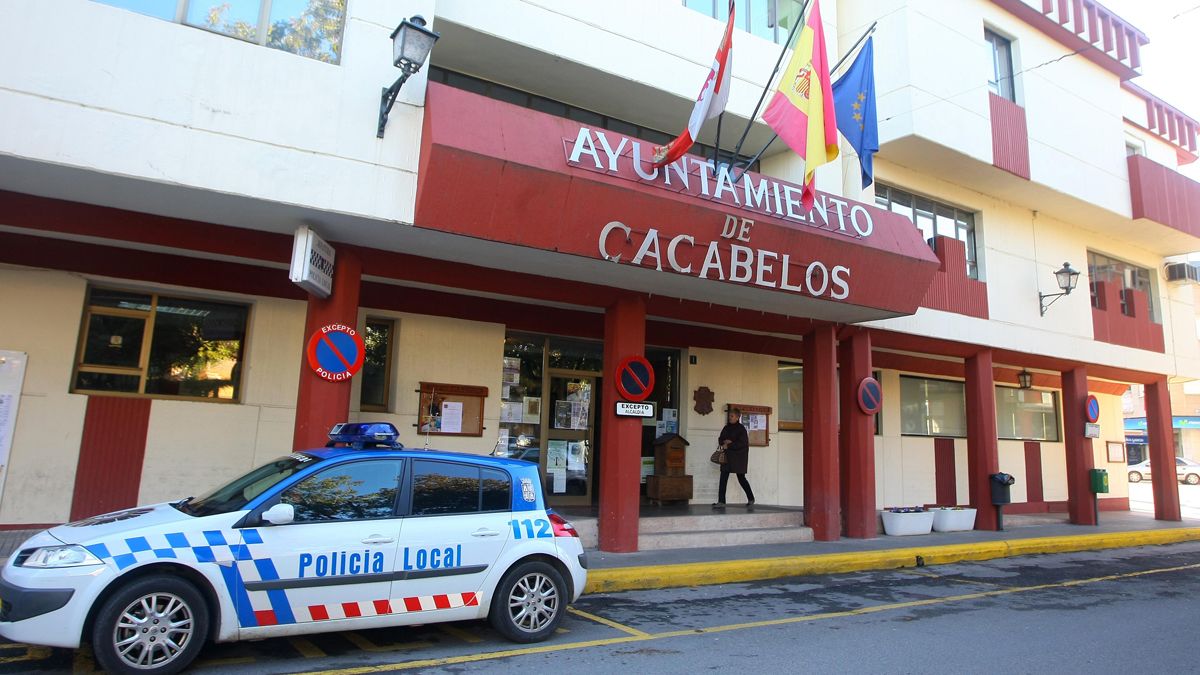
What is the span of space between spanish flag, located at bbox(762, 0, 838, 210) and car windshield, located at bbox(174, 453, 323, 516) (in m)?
6.27

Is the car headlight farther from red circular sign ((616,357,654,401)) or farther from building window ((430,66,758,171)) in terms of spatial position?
building window ((430,66,758,171))

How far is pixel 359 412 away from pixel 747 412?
735cm

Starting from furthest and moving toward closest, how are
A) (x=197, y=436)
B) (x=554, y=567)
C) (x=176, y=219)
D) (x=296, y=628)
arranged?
(x=197, y=436) < (x=176, y=219) < (x=554, y=567) < (x=296, y=628)

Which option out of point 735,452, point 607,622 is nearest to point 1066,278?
point 735,452

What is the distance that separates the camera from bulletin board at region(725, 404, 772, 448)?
14.2 m

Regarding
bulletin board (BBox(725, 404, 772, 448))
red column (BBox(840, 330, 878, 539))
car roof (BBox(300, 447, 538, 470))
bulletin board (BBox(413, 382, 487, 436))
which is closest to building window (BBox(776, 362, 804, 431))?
bulletin board (BBox(725, 404, 772, 448))

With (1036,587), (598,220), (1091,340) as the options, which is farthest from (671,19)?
(1091,340)

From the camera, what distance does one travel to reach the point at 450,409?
1110 centimetres

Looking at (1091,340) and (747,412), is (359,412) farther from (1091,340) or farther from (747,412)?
(1091,340)

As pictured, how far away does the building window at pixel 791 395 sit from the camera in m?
15.0

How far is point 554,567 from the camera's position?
603 cm

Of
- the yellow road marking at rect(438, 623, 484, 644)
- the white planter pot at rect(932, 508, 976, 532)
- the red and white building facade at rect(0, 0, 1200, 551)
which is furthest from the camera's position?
the white planter pot at rect(932, 508, 976, 532)

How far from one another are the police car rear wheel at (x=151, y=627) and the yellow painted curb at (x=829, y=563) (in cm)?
426

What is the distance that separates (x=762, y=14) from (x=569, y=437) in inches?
314
